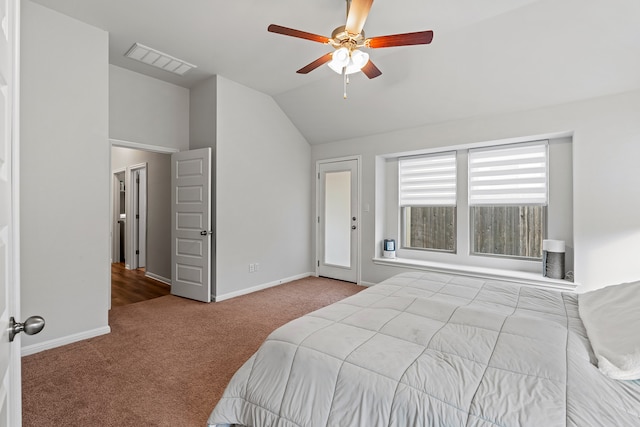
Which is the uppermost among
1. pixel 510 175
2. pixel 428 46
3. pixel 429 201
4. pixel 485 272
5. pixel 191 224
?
pixel 428 46

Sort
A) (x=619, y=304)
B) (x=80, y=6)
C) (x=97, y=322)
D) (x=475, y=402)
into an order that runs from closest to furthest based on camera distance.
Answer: (x=475, y=402) < (x=619, y=304) < (x=80, y=6) < (x=97, y=322)

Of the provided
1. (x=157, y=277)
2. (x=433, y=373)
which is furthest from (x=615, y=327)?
(x=157, y=277)

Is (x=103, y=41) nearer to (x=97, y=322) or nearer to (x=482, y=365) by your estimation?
(x=97, y=322)

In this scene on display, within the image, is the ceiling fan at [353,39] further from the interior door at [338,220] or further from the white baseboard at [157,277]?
the white baseboard at [157,277]

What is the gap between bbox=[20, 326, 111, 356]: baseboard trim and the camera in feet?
8.46

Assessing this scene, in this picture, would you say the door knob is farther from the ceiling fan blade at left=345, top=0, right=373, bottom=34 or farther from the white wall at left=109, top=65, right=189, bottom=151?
the white wall at left=109, top=65, right=189, bottom=151

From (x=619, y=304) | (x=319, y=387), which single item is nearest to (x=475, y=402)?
(x=319, y=387)

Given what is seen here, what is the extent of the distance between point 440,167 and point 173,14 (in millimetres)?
3773

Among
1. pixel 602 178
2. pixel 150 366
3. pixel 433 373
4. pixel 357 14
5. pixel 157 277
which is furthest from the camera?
pixel 157 277

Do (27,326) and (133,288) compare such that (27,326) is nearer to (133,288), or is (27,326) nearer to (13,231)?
(13,231)

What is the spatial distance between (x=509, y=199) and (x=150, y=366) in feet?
14.2

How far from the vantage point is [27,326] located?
773 mm

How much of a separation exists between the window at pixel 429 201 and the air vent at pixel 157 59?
3.38 metres

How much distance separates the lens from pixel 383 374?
1208mm
